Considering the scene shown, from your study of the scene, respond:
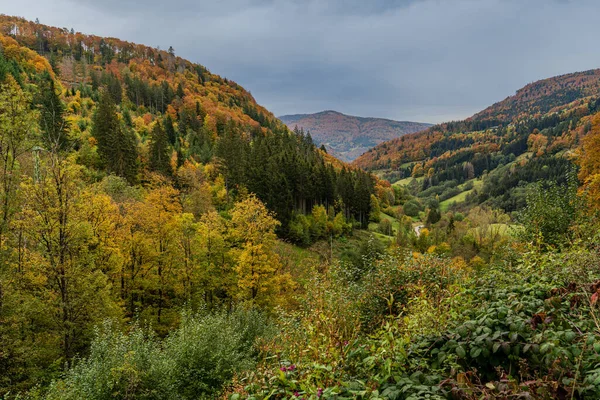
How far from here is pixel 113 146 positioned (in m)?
45.8

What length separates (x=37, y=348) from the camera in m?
13.6

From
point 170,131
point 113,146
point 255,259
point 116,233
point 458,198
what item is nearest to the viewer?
point 116,233

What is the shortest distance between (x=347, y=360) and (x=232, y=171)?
5253 centimetres

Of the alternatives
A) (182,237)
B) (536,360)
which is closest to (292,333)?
(536,360)

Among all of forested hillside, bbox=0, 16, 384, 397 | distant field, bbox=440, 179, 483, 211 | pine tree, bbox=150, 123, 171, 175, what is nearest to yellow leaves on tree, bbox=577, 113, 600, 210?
forested hillside, bbox=0, 16, 384, 397

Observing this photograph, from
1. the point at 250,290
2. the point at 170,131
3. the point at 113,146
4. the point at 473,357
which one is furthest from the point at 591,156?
the point at 170,131

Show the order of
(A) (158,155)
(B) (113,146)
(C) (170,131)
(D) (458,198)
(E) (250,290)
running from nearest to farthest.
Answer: (E) (250,290)
(B) (113,146)
(A) (158,155)
(C) (170,131)
(D) (458,198)

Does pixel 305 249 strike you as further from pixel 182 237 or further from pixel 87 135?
pixel 87 135

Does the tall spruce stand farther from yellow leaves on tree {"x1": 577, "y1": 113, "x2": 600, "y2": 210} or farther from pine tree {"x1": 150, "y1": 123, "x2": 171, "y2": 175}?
yellow leaves on tree {"x1": 577, "y1": 113, "x2": 600, "y2": 210}

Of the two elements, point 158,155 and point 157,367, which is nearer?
point 157,367

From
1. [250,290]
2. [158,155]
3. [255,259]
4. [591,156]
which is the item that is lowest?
[250,290]

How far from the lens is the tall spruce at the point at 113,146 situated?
46.0 m

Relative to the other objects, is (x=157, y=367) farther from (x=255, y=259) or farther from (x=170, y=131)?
(x=170, y=131)

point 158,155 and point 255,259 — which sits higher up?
point 158,155
